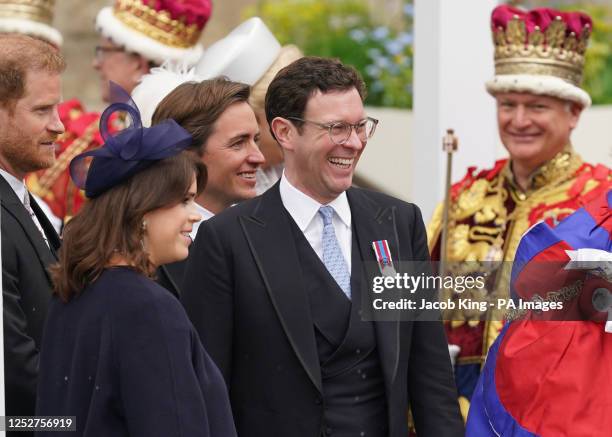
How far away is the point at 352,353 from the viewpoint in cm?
414

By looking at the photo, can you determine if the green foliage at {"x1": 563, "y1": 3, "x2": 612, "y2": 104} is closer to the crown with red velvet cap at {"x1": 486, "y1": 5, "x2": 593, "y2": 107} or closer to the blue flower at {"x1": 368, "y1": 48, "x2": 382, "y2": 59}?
the blue flower at {"x1": 368, "y1": 48, "x2": 382, "y2": 59}

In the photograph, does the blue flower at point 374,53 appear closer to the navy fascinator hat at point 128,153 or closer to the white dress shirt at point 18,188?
the white dress shirt at point 18,188

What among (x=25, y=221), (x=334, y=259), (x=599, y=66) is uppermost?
(x=599, y=66)

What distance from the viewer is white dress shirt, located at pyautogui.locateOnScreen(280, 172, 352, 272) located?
4281mm

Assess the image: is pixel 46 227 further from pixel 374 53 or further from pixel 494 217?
pixel 374 53

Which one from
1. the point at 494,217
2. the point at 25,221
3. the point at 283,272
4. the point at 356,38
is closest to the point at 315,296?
the point at 283,272

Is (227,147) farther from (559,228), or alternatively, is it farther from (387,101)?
(387,101)

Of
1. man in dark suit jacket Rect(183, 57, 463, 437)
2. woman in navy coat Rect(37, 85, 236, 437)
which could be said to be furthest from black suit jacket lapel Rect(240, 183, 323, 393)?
woman in navy coat Rect(37, 85, 236, 437)

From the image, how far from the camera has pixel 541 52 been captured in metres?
5.98

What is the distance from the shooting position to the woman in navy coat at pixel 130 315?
3512 millimetres

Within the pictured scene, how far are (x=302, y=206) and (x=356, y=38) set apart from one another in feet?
20.3

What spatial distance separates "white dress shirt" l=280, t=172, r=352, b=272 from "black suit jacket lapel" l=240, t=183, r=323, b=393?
0.03 m

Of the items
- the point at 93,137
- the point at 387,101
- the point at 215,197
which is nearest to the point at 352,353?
the point at 215,197

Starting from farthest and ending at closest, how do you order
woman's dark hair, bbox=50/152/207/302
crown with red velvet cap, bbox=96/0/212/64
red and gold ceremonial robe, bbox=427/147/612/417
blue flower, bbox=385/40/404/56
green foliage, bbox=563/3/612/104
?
green foliage, bbox=563/3/612/104 → blue flower, bbox=385/40/404/56 → crown with red velvet cap, bbox=96/0/212/64 → red and gold ceremonial robe, bbox=427/147/612/417 → woman's dark hair, bbox=50/152/207/302
